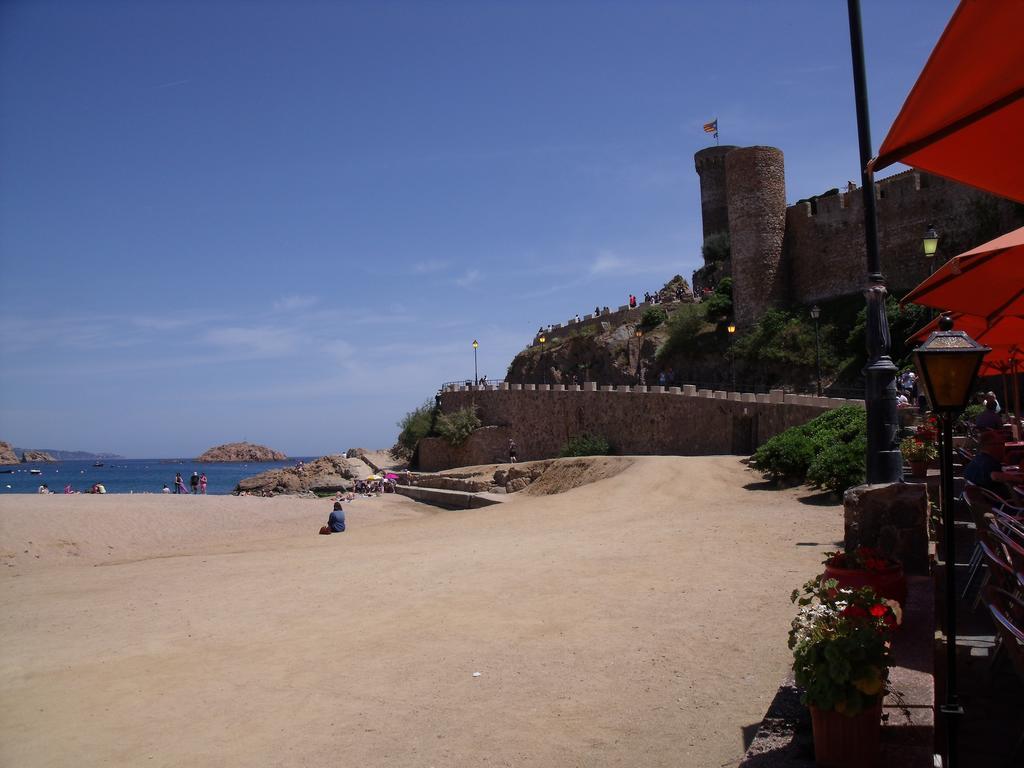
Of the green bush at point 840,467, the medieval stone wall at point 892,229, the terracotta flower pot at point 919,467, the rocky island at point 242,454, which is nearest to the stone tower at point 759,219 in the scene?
the medieval stone wall at point 892,229

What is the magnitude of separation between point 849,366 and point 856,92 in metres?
27.1

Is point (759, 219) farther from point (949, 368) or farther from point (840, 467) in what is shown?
point (949, 368)

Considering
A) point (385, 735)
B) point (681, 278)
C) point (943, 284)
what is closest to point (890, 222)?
point (681, 278)

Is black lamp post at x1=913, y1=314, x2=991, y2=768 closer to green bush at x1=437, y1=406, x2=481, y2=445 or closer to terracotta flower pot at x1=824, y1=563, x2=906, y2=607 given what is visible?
terracotta flower pot at x1=824, y1=563, x2=906, y2=607

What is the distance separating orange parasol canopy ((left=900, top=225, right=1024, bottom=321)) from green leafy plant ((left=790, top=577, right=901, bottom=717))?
219cm

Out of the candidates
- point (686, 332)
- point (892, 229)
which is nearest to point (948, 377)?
point (892, 229)

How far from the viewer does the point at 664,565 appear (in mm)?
10383

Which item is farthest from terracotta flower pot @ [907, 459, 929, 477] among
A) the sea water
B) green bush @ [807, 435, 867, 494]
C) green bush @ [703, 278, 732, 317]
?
the sea water

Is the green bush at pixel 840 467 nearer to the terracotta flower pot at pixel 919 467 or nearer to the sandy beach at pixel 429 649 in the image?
the sandy beach at pixel 429 649

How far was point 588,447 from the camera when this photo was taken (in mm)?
37281

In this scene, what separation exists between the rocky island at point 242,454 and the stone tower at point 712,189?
5216 inches

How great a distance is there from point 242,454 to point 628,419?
150 metres

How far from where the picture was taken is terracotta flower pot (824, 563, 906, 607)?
5.20 metres

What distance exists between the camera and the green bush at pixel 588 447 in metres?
37.1
